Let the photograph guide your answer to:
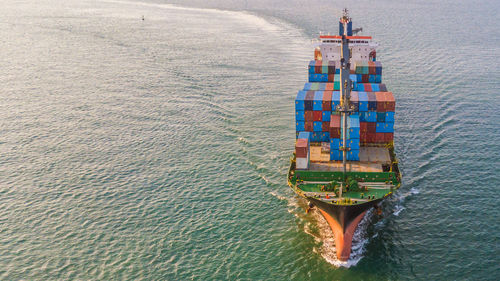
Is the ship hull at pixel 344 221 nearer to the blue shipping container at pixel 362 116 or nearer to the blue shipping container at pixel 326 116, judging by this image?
the blue shipping container at pixel 326 116

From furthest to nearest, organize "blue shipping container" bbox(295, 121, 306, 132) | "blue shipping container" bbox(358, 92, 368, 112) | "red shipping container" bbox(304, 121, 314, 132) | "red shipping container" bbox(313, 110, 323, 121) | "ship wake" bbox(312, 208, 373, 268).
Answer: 1. "blue shipping container" bbox(295, 121, 306, 132)
2. "red shipping container" bbox(304, 121, 314, 132)
3. "red shipping container" bbox(313, 110, 323, 121)
4. "blue shipping container" bbox(358, 92, 368, 112)
5. "ship wake" bbox(312, 208, 373, 268)

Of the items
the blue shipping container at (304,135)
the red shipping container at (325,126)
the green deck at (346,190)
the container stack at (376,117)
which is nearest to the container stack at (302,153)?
the blue shipping container at (304,135)

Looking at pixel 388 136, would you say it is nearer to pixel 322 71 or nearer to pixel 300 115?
pixel 300 115

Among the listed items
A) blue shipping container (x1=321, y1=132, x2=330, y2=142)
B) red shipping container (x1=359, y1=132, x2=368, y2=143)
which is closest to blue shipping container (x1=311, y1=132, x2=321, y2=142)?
blue shipping container (x1=321, y1=132, x2=330, y2=142)

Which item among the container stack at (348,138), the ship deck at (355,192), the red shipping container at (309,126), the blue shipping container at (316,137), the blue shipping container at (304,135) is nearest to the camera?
the ship deck at (355,192)

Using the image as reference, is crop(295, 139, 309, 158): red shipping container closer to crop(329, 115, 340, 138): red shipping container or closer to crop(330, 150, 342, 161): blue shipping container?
crop(329, 115, 340, 138): red shipping container

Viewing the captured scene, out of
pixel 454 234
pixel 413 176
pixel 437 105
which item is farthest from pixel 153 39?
pixel 454 234
